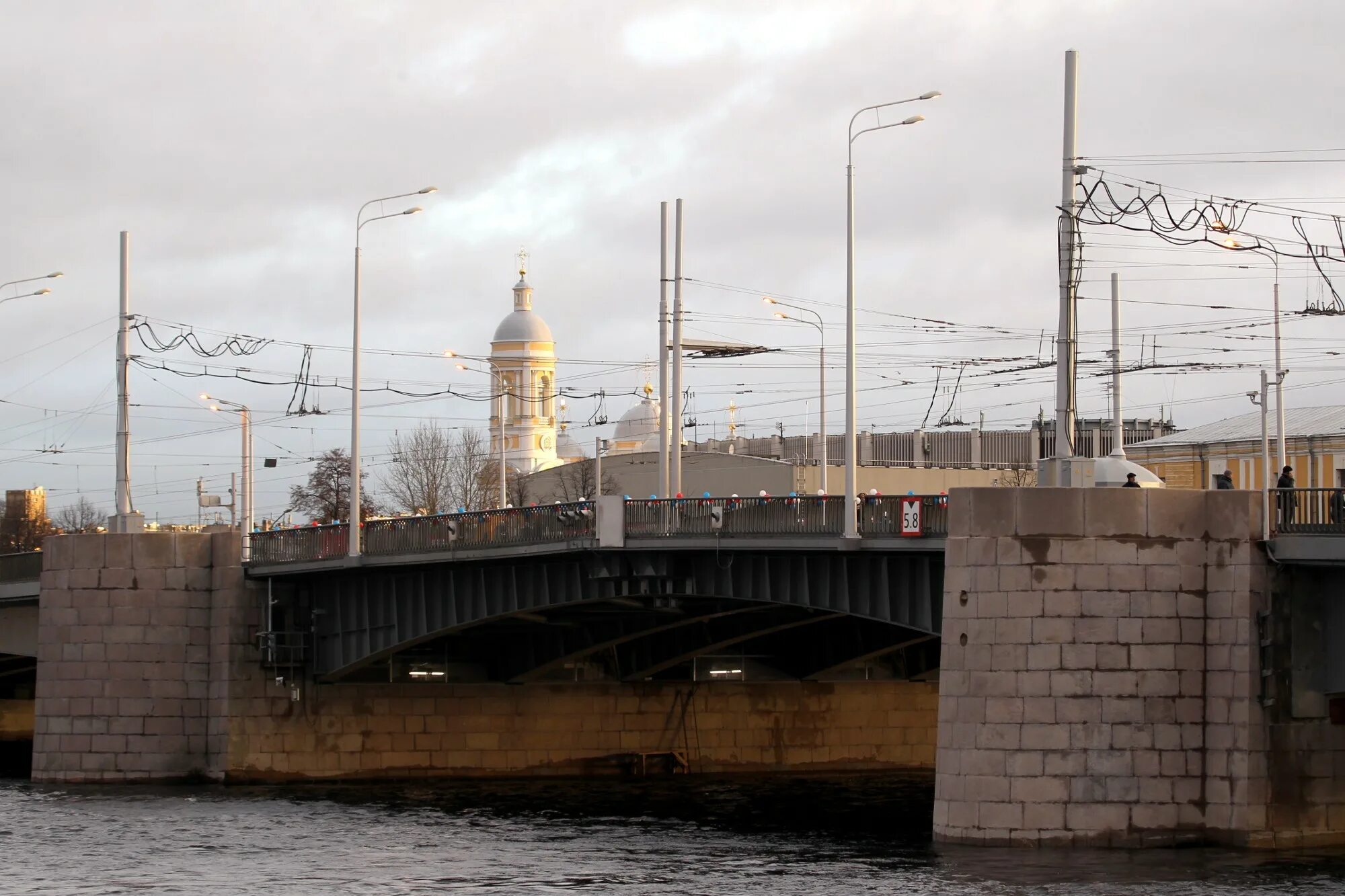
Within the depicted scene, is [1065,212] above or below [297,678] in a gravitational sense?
above

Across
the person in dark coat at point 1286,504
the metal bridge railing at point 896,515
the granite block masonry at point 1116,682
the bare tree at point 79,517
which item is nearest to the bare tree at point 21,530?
the bare tree at point 79,517

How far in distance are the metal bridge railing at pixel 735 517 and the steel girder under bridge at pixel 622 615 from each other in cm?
54

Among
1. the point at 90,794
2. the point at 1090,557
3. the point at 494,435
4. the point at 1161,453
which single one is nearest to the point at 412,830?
the point at 90,794

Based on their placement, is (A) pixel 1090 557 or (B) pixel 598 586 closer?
(A) pixel 1090 557

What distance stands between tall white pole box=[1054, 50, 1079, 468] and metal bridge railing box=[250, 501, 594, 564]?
11796 mm

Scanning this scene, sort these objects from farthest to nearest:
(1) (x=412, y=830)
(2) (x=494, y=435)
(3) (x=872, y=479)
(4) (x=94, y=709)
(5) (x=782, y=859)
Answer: (2) (x=494, y=435) < (3) (x=872, y=479) < (4) (x=94, y=709) < (1) (x=412, y=830) < (5) (x=782, y=859)

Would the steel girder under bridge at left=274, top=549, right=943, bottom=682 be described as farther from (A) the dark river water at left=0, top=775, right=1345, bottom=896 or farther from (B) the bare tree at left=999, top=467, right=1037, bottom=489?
(B) the bare tree at left=999, top=467, right=1037, bottom=489

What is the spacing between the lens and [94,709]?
171 ft

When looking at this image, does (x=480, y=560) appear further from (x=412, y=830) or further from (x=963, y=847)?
(x=963, y=847)

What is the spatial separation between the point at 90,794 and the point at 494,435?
93.5 metres

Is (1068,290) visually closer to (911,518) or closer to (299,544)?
(911,518)

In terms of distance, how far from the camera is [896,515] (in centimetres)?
3741

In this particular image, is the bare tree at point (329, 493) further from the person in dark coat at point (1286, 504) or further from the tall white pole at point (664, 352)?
the person in dark coat at point (1286, 504)

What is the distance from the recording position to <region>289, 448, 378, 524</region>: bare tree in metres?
91.8
